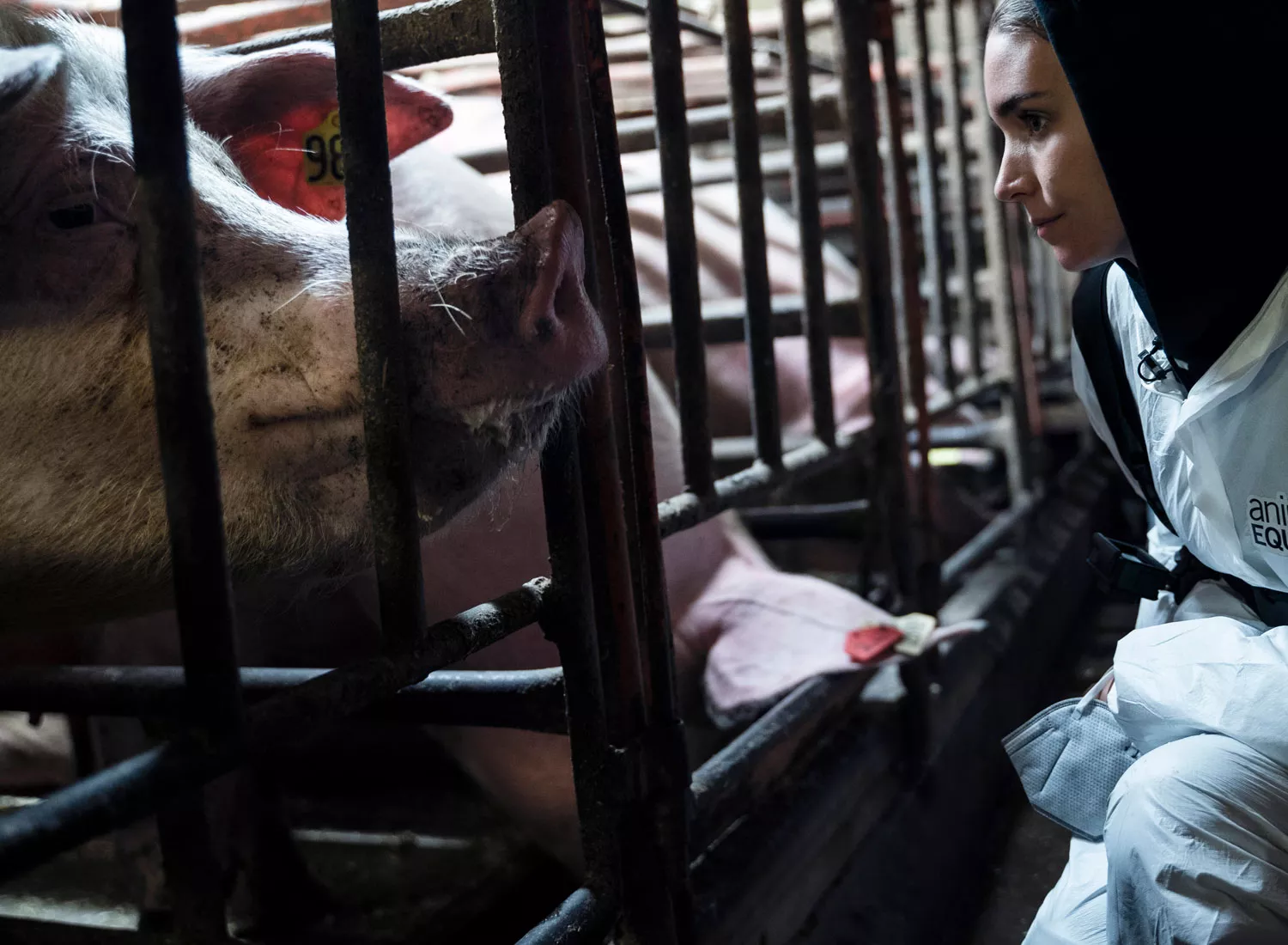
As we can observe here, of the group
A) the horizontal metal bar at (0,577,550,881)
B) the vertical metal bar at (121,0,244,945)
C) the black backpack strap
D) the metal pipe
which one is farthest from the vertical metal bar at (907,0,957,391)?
→ the vertical metal bar at (121,0,244,945)

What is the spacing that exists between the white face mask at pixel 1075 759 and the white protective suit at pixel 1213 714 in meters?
0.04

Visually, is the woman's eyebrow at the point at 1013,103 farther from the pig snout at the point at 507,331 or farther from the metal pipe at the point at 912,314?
the metal pipe at the point at 912,314

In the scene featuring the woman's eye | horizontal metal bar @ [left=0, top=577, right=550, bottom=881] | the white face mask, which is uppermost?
the woman's eye

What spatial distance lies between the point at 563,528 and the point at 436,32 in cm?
57

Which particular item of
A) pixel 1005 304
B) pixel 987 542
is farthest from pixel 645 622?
pixel 1005 304

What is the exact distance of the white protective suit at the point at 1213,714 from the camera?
3.30 ft

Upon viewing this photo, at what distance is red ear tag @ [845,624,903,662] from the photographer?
163 centimetres

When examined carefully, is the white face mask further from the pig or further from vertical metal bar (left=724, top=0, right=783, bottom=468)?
the pig

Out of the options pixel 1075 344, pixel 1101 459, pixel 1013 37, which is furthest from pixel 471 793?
pixel 1101 459

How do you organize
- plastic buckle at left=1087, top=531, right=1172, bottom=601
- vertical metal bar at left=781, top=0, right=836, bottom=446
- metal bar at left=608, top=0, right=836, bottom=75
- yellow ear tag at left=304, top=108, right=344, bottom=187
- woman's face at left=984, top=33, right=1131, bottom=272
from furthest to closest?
metal bar at left=608, top=0, right=836, bottom=75 → vertical metal bar at left=781, top=0, right=836, bottom=446 → yellow ear tag at left=304, top=108, right=344, bottom=187 → plastic buckle at left=1087, top=531, right=1172, bottom=601 → woman's face at left=984, top=33, right=1131, bottom=272

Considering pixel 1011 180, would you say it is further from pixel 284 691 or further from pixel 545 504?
pixel 284 691

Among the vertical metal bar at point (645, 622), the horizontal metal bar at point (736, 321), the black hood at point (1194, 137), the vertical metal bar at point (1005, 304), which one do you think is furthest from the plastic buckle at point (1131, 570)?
the vertical metal bar at point (1005, 304)

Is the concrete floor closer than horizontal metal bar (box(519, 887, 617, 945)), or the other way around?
horizontal metal bar (box(519, 887, 617, 945))

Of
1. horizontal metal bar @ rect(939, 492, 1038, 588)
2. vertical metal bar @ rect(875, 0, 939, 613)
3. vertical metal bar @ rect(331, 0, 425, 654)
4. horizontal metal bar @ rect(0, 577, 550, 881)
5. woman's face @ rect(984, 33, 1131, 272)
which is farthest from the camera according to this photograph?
horizontal metal bar @ rect(939, 492, 1038, 588)
